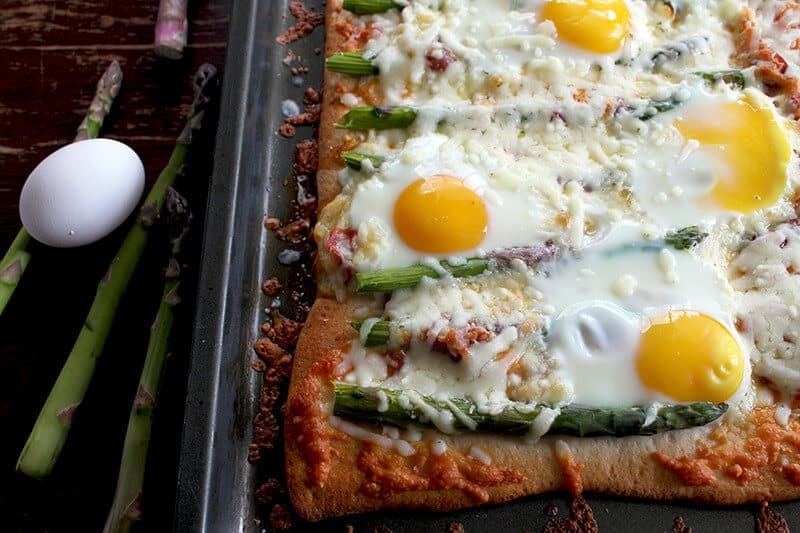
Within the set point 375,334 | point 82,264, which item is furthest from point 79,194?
point 375,334

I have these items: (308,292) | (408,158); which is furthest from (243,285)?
(408,158)

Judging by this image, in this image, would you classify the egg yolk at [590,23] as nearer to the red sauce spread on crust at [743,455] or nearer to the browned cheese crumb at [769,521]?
the red sauce spread on crust at [743,455]

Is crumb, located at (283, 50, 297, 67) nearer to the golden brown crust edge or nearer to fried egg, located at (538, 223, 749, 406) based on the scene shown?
fried egg, located at (538, 223, 749, 406)

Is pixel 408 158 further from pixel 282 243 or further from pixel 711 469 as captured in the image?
pixel 711 469

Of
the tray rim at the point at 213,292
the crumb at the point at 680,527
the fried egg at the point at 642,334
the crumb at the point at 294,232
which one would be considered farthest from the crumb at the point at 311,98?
the crumb at the point at 680,527

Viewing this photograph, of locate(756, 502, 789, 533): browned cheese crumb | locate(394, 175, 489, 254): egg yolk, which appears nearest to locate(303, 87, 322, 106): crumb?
locate(394, 175, 489, 254): egg yolk

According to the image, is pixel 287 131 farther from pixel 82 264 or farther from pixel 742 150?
pixel 742 150
